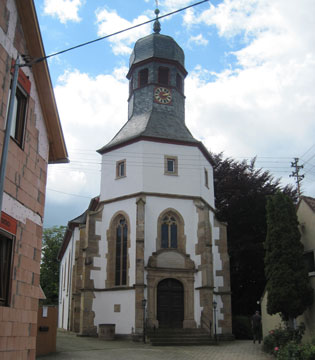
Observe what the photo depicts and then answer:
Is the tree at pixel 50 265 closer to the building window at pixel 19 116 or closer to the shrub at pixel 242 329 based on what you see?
the shrub at pixel 242 329

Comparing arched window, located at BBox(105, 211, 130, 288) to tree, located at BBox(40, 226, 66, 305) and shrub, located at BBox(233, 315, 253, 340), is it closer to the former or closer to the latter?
shrub, located at BBox(233, 315, 253, 340)

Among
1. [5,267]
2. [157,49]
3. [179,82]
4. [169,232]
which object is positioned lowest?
[5,267]

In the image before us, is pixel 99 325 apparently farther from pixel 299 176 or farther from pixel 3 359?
pixel 299 176

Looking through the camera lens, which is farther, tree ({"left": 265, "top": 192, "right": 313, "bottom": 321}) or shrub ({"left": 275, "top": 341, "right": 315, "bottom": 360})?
tree ({"left": 265, "top": 192, "right": 313, "bottom": 321})

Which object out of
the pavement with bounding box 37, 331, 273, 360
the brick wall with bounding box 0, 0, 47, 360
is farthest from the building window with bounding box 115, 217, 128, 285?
the brick wall with bounding box 0, 0, 47, 360

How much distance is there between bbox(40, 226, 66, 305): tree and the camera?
57.2 meters

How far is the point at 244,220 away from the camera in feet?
111

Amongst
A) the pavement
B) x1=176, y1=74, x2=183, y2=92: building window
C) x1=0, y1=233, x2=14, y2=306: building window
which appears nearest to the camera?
x1=0, y1=233, x2=14, y2=306: building window

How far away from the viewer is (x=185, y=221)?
26.2m

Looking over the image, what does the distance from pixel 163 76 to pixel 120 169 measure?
7.82m

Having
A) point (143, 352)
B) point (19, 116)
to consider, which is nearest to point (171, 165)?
point (143, 352)

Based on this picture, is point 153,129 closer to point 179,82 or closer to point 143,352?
point 179,82

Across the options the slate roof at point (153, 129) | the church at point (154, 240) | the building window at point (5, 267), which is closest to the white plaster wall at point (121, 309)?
the church at point (154, 240)

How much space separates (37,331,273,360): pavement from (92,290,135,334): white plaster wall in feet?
5.29
